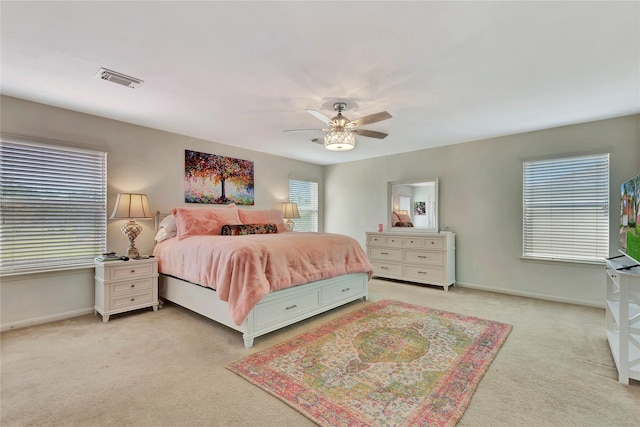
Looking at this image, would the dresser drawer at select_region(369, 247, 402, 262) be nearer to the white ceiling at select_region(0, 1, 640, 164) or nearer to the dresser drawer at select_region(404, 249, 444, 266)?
the dresser drawer at select_region(404, 249, 444, 266)

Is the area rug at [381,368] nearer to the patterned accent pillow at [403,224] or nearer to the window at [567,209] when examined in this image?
the window at [567,209]

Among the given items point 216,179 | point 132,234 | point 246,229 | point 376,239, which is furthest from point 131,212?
point 376,239

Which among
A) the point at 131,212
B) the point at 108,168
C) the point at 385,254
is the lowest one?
the point at 385,254

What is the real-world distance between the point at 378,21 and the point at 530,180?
358cm

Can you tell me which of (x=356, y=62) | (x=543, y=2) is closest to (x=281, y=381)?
(x=356, y=62)

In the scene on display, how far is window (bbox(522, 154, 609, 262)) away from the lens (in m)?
3.58

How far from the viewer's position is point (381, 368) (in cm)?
215

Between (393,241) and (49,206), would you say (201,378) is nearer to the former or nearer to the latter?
(49,206)

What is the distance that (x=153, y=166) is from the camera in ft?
12.9

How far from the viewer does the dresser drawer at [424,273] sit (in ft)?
14.7

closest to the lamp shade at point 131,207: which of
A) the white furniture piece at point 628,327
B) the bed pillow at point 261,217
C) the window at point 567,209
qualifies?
the bed pillow at point 261,217

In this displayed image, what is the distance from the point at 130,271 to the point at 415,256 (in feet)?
13.1

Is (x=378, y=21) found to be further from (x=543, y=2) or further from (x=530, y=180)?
(x=530, y=180)

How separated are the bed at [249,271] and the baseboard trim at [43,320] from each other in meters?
0.81
